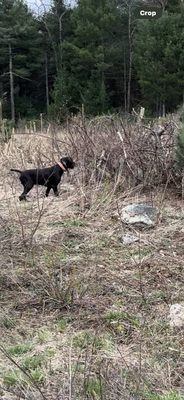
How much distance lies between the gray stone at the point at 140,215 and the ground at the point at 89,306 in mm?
121

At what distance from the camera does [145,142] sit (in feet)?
26.5

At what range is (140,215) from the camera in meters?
6.33

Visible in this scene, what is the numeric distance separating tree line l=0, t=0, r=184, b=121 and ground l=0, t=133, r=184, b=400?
1068 inches

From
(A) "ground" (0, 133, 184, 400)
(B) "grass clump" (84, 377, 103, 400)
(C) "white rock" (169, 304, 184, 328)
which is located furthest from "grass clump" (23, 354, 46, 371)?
(C) "white rock" (169, 304, 184, 328)

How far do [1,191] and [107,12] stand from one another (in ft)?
107

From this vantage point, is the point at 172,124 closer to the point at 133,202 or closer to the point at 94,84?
the point at 133,202

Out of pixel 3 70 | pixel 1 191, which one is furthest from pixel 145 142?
pixel 3 70

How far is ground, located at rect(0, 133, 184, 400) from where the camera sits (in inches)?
131

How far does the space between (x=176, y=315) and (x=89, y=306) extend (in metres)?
0.68

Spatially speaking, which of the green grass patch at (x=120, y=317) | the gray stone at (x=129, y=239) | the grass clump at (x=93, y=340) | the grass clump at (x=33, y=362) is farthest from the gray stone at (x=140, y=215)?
the grass clump at (x=33, y=362)

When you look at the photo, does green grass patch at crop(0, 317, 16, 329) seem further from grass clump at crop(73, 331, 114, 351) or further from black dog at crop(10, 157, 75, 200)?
black dog at crop(10, 157, 75, 200)

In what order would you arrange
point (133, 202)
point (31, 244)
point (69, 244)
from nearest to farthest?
point (31, 244)
point (69, 244)
point (133, 202)

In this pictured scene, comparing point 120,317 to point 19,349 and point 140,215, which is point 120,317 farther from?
point 140,215

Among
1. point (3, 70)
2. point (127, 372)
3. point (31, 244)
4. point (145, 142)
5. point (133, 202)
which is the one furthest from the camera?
point (3, 70)
